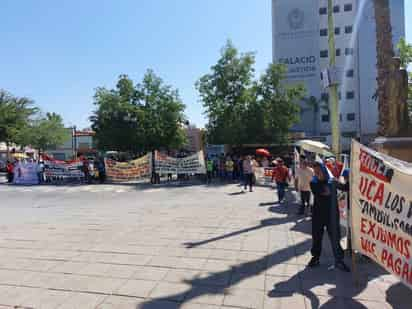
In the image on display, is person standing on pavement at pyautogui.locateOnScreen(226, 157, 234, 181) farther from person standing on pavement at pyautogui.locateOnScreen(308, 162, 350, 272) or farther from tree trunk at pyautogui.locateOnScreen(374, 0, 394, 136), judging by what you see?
person standing on pavement at pyautogui.locateOnScreen(308, 162, 350, 272)

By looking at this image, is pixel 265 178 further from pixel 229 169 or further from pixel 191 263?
pixel 191 263

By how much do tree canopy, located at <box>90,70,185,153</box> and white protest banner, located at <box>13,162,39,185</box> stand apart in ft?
21.1

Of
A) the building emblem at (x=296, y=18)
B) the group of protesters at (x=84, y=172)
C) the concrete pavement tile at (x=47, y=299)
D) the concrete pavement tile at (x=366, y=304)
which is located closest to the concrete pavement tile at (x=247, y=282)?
the concrete pavement tile at (x=366, y=304)

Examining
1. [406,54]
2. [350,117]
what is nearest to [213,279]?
[406,54]

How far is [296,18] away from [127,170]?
161 ft

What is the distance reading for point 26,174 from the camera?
2039 centimetres

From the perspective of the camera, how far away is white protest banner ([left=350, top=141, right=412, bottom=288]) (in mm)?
3217

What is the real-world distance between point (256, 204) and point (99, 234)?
221 inches

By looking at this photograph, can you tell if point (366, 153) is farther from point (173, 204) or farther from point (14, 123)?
point (14, 123)

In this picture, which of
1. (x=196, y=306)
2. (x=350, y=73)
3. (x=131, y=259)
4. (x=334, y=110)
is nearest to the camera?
(x=196, y=306)

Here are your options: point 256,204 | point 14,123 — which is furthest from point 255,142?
point 14,123

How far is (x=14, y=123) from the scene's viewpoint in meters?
34.7

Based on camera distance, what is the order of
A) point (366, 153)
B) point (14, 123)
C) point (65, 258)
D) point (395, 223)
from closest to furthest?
1. point (395, 223)
2. point (366, 153)
3. point (65, 258)
4. point (14, 123)

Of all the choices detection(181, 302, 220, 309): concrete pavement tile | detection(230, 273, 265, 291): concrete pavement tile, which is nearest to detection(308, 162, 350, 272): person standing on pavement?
detection(230, 273, 265, 291): concrete pavement tile
